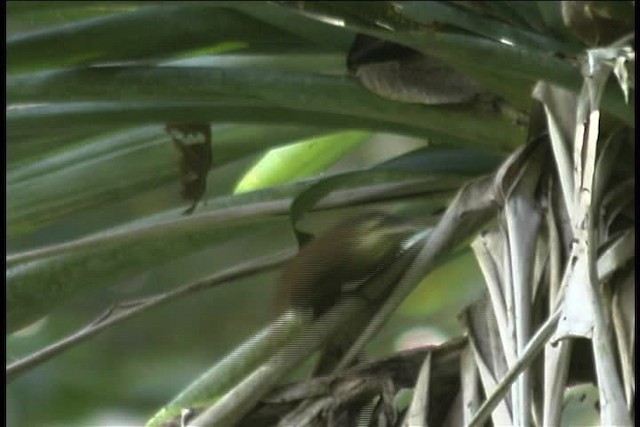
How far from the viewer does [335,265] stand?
45 cm

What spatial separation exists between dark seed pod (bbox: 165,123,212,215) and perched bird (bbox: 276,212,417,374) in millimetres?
80

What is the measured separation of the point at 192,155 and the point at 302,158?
0.46 feet

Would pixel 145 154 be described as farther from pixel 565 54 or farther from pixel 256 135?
pixel 565 54

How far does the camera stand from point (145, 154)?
1.86 ft

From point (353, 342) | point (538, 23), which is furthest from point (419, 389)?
point (538, 23)

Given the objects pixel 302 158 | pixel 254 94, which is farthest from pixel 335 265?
pixel 302 158

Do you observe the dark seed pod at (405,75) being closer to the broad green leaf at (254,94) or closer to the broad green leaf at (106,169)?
the broad green leaf at (254,94)

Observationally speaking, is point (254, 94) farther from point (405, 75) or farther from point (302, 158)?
point (302, 158)

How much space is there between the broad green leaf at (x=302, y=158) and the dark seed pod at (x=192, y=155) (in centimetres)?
10

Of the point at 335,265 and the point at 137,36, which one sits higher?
the point at 137,36

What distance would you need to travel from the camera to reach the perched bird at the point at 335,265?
443 millimetres

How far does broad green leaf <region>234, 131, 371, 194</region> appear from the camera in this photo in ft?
2.15

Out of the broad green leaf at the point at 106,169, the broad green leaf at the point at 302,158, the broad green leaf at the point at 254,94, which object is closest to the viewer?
the broad green leaf at the point at 254,94

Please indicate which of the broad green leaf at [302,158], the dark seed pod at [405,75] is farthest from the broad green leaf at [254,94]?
the broad green leaf at [302,158]
